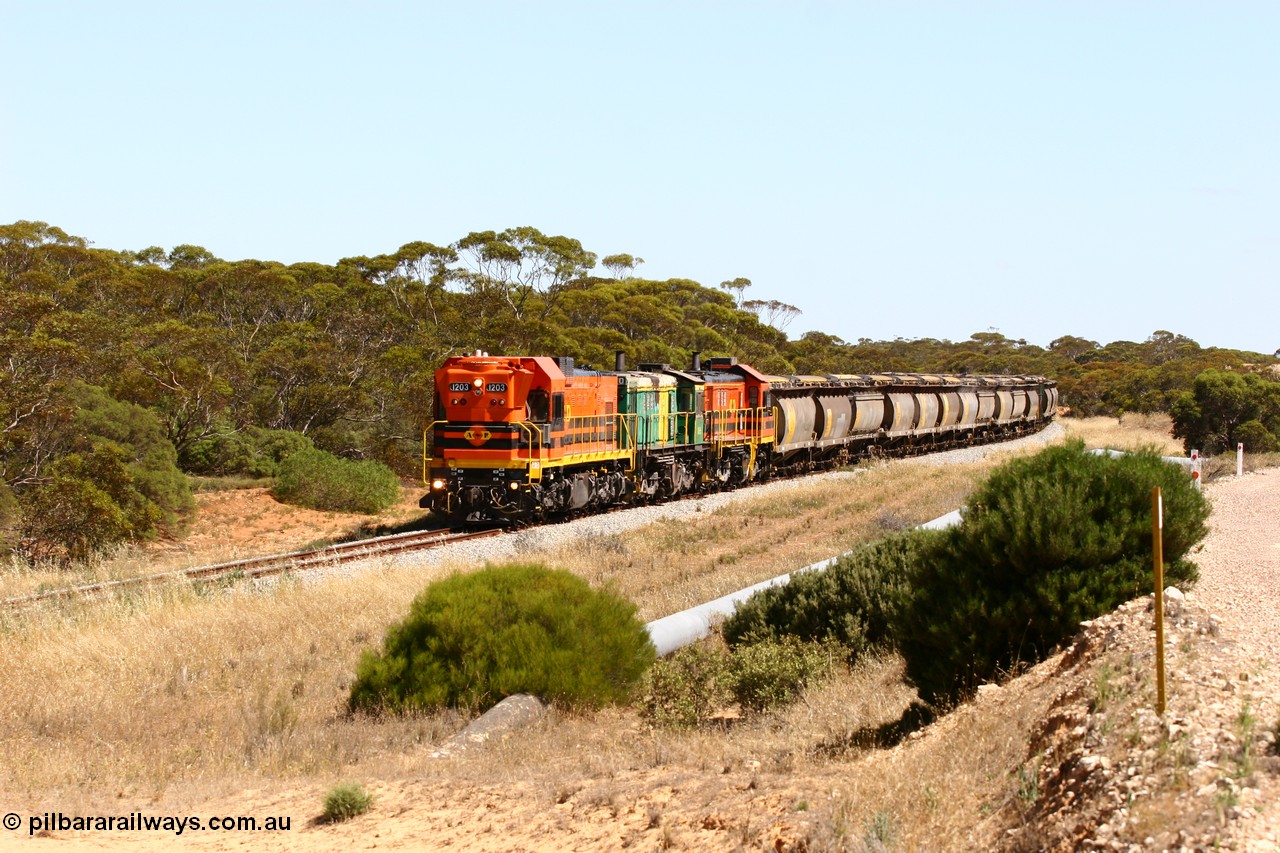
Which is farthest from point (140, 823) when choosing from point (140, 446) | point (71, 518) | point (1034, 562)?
point (140, 446)

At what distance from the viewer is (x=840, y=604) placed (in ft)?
45.1

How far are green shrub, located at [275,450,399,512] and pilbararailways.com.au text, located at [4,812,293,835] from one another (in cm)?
2761

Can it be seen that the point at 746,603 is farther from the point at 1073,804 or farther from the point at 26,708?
the point at 1073,804

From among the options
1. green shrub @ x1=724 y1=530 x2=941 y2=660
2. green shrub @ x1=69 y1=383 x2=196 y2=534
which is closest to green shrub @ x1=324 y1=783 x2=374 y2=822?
green shrub @ x1=724 y1=530 x2=941 y2=660

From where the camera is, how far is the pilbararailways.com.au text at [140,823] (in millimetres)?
7715

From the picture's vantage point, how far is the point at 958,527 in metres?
10.4

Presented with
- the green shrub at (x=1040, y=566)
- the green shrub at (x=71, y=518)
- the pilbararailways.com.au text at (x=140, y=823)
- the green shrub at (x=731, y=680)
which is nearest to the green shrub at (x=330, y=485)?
the green shrub at (x=71, y=518)

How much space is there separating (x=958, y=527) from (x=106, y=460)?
22.8 m

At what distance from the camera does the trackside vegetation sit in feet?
30.7

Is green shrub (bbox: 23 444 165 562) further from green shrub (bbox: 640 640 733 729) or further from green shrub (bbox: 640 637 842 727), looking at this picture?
green shrub (bbox: 640 637 842 727)

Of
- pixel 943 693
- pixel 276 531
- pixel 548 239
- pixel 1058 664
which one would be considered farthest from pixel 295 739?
pixel 548 239

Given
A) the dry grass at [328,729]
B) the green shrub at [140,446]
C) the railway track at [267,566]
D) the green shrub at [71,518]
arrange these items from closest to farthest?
1. the dry grass at [328,729]
2. the railway track at [267,566]
3. the green shrub at [71,518]
4. the green shrub at [140,446]

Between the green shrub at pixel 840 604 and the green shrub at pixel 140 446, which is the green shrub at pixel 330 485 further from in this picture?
the green shrub at pixel 840 604

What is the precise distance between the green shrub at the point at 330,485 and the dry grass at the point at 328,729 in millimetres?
18241
